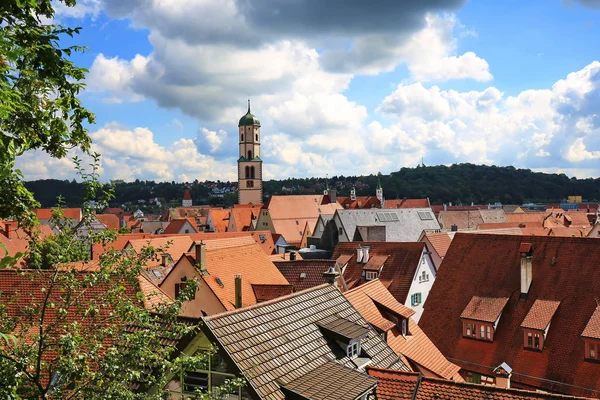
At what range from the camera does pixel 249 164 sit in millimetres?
112812

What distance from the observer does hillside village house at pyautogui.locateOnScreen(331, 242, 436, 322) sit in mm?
31750

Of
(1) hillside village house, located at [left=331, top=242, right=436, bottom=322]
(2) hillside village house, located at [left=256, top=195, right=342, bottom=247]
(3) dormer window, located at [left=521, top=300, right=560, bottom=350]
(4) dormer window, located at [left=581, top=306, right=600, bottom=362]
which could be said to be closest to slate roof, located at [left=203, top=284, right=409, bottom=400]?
(3) dormer window, located at [left=521, top=300, right=560, bottom=350]

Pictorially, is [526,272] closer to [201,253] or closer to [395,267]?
[395,267]

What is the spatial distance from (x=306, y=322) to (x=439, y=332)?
12.0 m

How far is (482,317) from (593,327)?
14.0 ft

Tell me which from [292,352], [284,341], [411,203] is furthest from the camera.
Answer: [411,203]

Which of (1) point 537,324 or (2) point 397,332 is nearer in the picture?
(2) point 397,332

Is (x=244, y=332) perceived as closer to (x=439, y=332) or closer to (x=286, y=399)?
(x=286, y=399)

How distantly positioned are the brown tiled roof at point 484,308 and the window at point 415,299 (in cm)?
839

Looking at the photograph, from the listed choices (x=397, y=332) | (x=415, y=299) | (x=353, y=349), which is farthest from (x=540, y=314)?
(x=415, y=299)

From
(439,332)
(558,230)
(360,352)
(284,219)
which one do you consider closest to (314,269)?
(439,332)

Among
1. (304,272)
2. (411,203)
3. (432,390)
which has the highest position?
(411,203)

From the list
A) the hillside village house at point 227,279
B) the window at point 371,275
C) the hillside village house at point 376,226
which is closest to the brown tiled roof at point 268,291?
the hillside village house at point 227,279

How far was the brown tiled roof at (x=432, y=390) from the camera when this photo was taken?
440 inches
